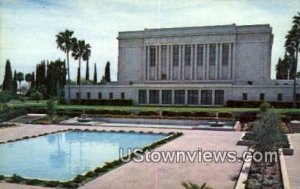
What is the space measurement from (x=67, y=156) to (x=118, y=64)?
40534 millimetres

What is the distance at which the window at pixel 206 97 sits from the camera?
4297cm

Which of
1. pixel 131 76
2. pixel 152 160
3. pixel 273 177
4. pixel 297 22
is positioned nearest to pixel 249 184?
pixel 273 177

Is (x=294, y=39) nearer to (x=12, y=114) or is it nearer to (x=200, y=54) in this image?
(x=200, y=54)

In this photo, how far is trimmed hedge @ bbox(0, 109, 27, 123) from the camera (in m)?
31.5

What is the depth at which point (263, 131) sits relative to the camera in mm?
11695

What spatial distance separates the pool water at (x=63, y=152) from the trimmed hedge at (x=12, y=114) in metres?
9.78

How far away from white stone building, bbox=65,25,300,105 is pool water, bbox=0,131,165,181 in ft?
68.2

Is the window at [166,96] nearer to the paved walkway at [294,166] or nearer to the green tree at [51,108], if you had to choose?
the green tree at [51,108]

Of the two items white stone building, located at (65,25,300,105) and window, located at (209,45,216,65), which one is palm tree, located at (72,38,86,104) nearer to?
white stone building, located at (65,25,300,105)

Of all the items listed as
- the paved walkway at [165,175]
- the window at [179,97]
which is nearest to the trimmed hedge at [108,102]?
the window at [179,97]

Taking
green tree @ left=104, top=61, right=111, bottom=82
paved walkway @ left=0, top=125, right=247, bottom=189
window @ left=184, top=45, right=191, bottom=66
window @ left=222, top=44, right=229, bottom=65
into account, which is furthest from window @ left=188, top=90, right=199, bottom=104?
green tree @ left=104, top=61, right=111, bottom=82

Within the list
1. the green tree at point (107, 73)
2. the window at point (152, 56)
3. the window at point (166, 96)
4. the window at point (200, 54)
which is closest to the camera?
the window at point (166, 96)

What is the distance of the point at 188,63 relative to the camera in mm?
51625

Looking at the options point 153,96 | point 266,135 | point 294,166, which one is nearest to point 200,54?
point 153,96
